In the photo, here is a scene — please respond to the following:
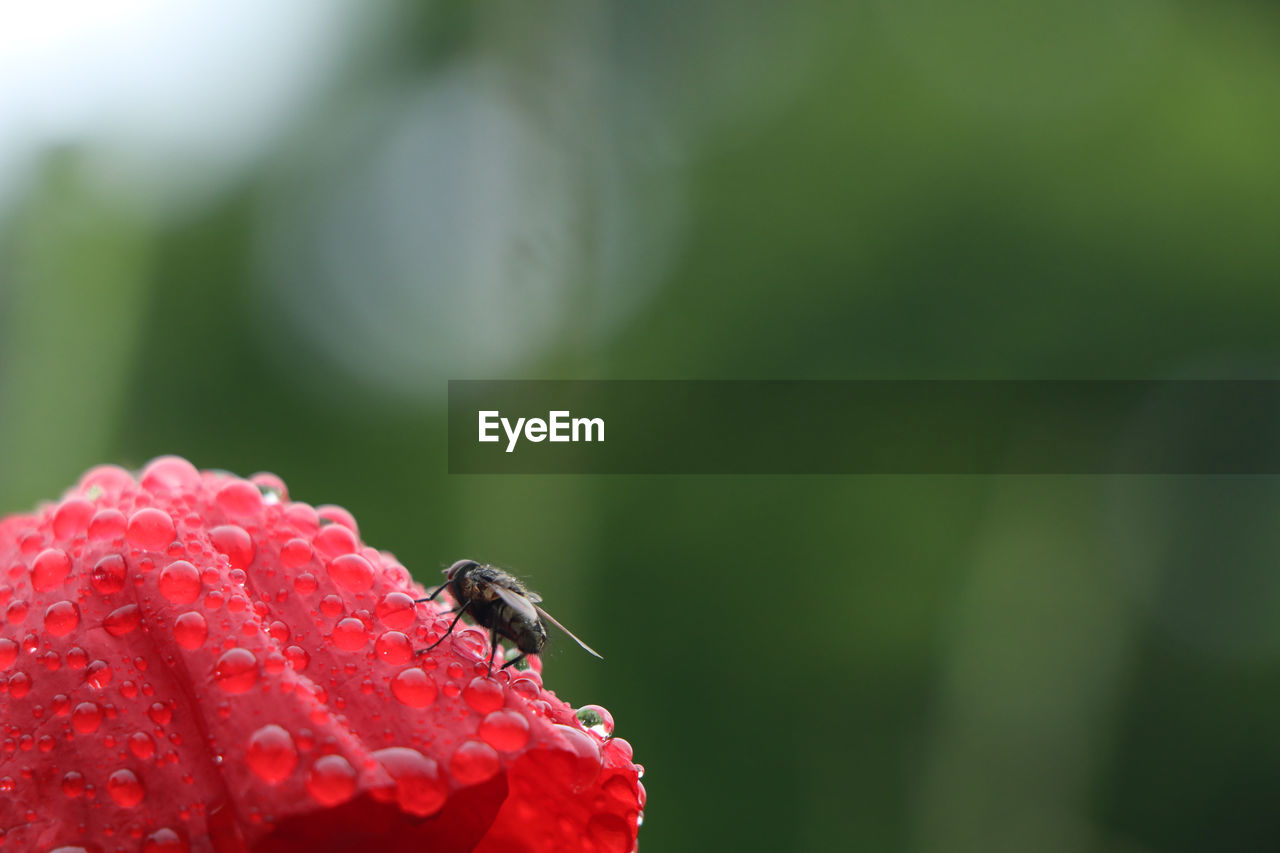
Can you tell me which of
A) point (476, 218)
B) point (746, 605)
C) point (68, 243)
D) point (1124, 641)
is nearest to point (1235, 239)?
point (1124, 641)

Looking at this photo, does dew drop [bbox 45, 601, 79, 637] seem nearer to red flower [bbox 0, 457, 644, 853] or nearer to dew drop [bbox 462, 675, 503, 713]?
red flower [bbox 0, 457, 644, 853]

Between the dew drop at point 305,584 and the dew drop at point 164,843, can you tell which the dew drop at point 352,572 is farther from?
the dew drop at point 164,843

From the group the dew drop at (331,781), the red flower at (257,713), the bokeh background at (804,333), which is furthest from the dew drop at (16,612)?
the bokeh background at (804,333)

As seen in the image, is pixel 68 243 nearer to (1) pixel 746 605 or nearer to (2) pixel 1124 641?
(1) pixel 746 605

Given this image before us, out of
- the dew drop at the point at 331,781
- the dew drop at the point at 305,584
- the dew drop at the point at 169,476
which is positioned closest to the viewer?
the dew drop at the point at 331,781

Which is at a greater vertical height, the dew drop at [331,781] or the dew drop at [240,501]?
the dew drop at [240,501]

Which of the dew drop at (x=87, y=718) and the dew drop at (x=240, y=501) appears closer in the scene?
the dew drop at (x=87, y=718)

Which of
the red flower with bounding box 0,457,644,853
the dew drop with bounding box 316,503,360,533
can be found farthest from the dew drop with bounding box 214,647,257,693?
the dew drop with bounding box 316,503,360,533

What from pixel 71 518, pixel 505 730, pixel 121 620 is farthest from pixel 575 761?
pixel 71 518

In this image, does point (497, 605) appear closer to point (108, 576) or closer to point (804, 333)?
point (108, 576)
